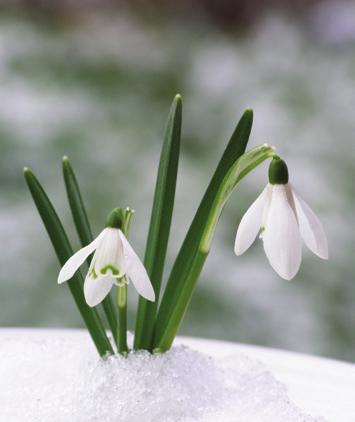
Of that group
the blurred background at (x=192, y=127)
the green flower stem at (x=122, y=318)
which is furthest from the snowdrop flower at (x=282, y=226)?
the blurred background at (x=192, y=127)

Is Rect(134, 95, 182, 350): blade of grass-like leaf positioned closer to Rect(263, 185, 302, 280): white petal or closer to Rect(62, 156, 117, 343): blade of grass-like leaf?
Rect(62, 156, 117, 343): blade of grass-like leaf

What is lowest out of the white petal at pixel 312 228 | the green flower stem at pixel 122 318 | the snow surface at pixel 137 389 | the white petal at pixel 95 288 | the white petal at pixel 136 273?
the snow surface at pixel 137 389

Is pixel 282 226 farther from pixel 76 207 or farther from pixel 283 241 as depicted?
pixel 76 207

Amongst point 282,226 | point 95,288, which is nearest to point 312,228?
point 282,226

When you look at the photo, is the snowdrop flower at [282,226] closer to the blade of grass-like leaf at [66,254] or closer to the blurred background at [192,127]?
the blade of grass-like leaf at [66,254]

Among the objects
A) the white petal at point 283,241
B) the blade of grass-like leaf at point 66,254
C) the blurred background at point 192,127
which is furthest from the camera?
the blurred background at point 192,127

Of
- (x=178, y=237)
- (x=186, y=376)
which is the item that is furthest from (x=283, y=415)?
(x=178, y=237)
